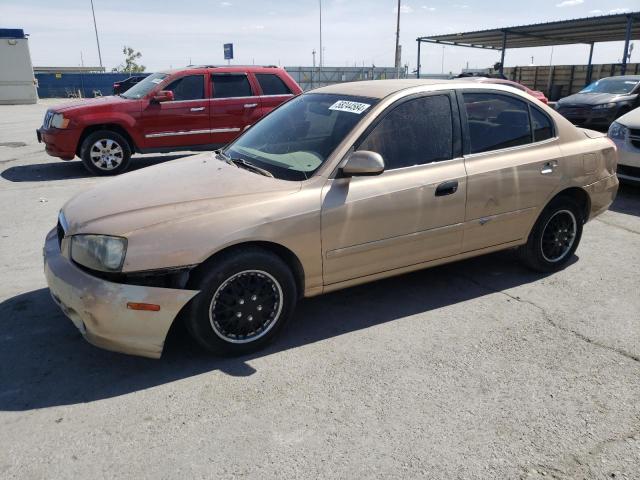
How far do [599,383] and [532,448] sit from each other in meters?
0.81

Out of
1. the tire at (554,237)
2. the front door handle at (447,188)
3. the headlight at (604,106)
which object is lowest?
the tire at (554,237)

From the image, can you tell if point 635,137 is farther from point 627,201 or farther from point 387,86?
point 387,86

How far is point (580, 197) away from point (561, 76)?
27.0 metres

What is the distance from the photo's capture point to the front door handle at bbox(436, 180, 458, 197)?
12.1 feet

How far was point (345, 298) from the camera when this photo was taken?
413cm

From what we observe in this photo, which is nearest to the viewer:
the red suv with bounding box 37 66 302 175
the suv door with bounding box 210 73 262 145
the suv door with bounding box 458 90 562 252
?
the suv door with bounding box 458 90 562 252

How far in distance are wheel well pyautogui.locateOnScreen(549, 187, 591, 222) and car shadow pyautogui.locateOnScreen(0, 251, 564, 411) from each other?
0.71m

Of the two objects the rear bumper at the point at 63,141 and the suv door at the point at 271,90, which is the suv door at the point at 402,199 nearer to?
the suv door at the point at 271,90

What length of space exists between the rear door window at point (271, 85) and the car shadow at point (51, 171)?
8.82 ft

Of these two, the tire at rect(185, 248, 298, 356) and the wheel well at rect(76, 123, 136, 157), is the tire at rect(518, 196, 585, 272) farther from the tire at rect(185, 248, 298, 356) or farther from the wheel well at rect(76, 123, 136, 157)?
the wheel well at rect(76, 123, 136, 157)

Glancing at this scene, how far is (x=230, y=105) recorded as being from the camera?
941 cm

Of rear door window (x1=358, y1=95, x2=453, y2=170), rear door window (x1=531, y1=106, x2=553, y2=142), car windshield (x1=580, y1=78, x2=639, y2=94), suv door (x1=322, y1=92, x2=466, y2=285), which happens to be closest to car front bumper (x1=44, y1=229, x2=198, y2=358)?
suv door (x1=322, y1=92, x2=466, y2=285)

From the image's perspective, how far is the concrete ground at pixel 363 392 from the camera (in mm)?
2406

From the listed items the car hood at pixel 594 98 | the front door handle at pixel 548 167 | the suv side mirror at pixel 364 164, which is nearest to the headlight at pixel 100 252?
the suv side mirror at pixel 364 164
